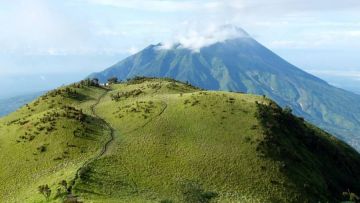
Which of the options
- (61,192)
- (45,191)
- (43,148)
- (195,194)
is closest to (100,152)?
(43,148)

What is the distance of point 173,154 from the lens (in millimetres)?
85312

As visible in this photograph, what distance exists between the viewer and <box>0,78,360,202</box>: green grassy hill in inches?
2869

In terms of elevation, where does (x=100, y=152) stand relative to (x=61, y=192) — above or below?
above

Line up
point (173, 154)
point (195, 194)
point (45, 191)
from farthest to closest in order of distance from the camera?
point (173, 154), point (195, 194), point (45, 191)

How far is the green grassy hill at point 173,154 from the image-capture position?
72.9 metres

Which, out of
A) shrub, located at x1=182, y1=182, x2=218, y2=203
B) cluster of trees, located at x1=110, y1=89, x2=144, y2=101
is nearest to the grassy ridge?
cluster of trees, located at x1=110, y1=89, x2=144, y2=101

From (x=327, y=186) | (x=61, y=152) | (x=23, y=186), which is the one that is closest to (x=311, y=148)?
(x=327, y=186)

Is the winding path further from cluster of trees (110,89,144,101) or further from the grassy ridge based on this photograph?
cluster of trees (110,89,144,101)

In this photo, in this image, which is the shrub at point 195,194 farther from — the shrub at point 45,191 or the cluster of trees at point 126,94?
the cluster of trees at point 126,94

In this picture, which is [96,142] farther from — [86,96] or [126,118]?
[86,96]

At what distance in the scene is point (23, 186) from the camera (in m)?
74.4

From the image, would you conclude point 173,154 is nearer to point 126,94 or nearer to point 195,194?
point 195,194

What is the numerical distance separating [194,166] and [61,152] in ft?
74.7

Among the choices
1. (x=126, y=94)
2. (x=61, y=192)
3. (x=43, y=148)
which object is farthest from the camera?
(x=126, y=94)
